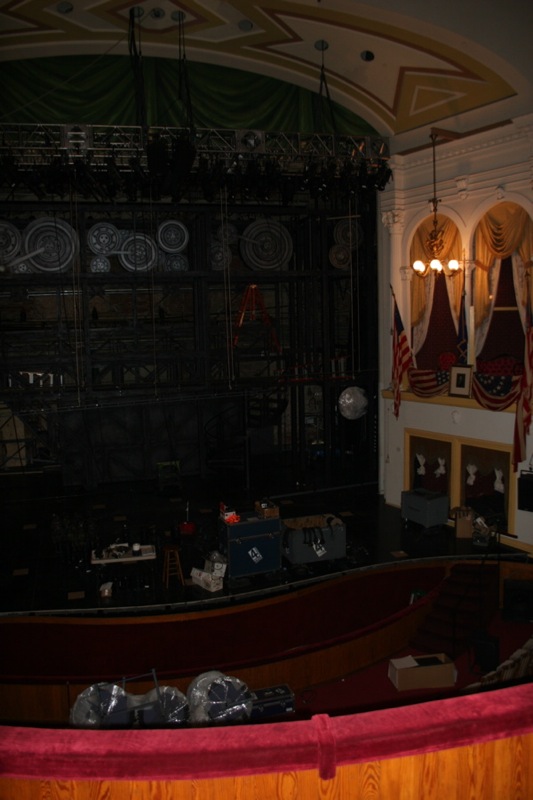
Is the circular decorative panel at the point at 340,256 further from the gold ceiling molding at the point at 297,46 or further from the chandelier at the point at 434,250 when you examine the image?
the gold ceiling molding at the point at 297,46

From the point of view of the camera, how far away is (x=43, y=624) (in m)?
9.77

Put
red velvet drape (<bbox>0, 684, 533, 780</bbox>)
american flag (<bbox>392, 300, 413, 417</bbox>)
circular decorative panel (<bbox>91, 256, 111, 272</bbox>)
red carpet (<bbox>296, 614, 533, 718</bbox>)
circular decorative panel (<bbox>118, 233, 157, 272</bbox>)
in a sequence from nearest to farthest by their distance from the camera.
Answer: red velvet drape (<bbox>0, 684, 533, 780</bbox>) < red carpet (<bbox>296, 614, 533, 718</bbox>) < american flag (<bbox>392, 300, 413, 417</bbox>) < circular decorative panel (<bbox>118, 233, 157, 272</bbox>) < circular decorative panel (<bbox>91, 256, 111, 272</bbox>)

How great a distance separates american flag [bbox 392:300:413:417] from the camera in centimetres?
1416

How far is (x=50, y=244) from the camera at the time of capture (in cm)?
1483

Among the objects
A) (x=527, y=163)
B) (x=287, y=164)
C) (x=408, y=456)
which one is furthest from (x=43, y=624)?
(x=527, y=163)

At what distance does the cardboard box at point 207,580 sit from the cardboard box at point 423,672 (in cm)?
288

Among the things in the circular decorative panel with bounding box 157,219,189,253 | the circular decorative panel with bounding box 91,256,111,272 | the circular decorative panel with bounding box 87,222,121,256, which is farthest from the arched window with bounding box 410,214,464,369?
the circular decorative panel with bounding box 91,256,111,272

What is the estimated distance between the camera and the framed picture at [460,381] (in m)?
12.9

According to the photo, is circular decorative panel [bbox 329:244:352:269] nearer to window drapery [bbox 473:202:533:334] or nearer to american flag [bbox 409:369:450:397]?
american flag [bbox 409:369:450:397]

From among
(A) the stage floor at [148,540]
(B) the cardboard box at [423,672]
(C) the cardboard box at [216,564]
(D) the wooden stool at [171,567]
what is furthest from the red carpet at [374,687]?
(D) the wooden stool at [171,567]

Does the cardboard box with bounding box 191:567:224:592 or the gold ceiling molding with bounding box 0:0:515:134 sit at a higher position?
the gold ceiling molding with bounding box 0:0:515:134

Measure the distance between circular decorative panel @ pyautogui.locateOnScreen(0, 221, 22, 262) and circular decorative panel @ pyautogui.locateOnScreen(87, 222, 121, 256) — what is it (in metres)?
1.55

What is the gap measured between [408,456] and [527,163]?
20.6 ft

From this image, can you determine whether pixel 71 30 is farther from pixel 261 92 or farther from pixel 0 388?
pixel 0 388
